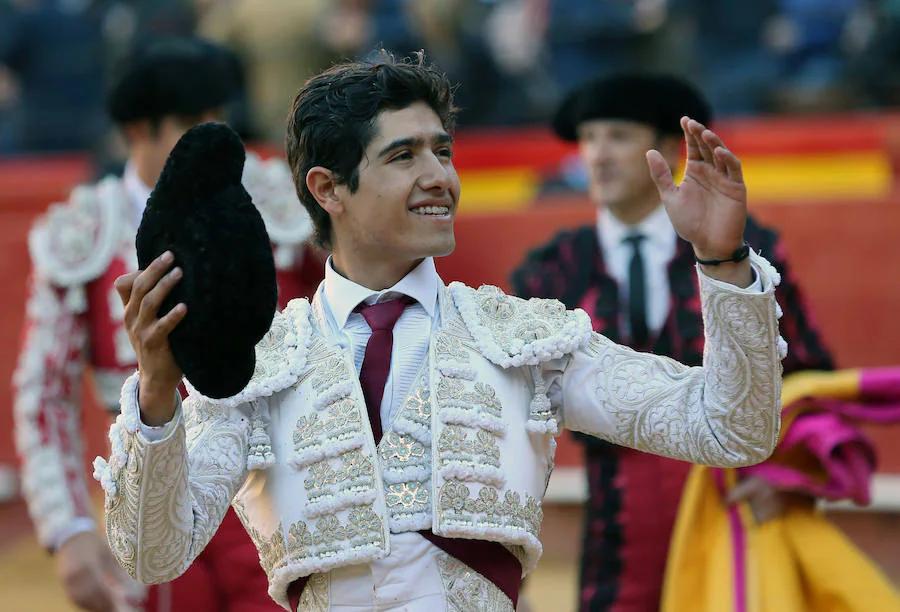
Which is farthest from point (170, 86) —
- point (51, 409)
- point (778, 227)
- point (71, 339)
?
point (778, 227)

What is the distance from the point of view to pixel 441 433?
251 cm

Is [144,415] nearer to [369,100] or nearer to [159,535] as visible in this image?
[159,535]

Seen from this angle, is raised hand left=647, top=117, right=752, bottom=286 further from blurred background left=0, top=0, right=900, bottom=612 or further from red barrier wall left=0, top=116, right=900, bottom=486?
red barrier wall left=0, top=116, right=900, bottom=486

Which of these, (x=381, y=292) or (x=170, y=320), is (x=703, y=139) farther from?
(x=170, y=320)

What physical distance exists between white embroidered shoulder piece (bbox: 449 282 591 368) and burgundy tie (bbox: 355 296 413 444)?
0.13m

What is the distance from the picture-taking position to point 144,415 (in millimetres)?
2275

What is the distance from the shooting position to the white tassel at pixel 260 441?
97.7 inches

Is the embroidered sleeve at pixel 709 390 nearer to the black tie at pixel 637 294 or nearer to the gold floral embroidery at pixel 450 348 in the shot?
the gold floral embroidery at pixel 450 348

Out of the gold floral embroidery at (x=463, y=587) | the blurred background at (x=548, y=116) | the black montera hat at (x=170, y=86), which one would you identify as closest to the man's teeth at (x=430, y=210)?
the gold floral embroidery at (x=463, y=587)

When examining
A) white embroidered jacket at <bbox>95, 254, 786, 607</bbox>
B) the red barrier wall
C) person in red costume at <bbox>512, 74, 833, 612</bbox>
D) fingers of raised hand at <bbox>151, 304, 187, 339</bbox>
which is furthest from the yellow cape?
the red barrier wall

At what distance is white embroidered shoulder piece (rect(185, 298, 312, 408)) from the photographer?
2.52 m

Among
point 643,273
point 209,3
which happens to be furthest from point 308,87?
point 209,3

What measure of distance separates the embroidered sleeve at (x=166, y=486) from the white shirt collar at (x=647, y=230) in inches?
81.1

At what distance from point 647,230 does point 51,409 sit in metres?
1.69
